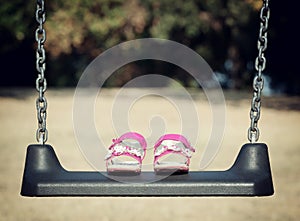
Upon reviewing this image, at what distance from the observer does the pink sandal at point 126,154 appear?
3.01 m

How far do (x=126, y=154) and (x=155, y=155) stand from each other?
0.16 metres

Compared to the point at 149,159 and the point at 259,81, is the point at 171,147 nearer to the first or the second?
the point at 259,81

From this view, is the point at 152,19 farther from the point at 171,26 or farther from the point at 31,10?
the point at 31,10

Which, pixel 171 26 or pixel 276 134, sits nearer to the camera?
pixel 276 134

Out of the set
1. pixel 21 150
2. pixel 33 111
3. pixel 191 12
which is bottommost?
pixel 21 150

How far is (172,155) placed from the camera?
10.2 feet

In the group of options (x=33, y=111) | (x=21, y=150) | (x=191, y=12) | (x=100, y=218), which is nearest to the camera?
(x=100, y=218)

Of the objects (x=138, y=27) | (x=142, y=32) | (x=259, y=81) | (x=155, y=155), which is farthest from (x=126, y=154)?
(x=142, y=32)

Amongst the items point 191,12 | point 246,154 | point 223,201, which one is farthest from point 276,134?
point 191,12

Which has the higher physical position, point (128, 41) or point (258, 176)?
point (128, 41)

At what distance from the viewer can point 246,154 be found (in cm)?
319

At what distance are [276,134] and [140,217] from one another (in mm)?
6942

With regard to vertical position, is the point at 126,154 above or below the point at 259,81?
below

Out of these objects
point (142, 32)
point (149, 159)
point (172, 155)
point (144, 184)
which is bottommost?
point (144, 184)
